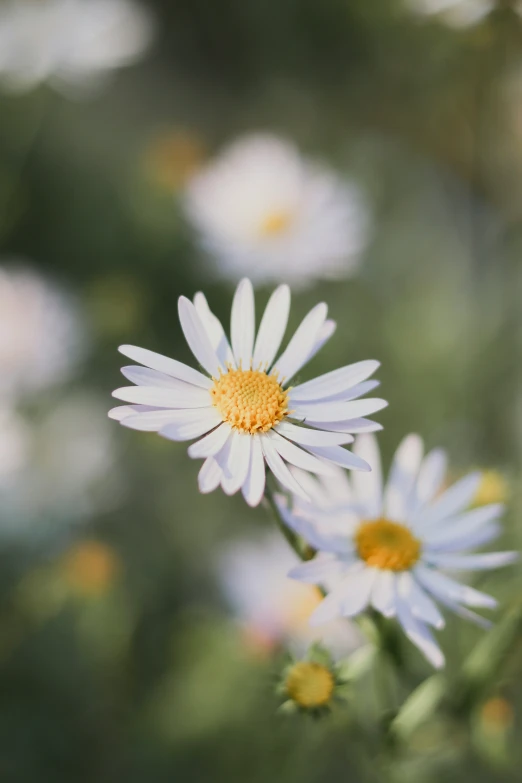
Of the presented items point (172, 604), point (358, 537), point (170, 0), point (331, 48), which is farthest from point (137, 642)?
point (170, 0)

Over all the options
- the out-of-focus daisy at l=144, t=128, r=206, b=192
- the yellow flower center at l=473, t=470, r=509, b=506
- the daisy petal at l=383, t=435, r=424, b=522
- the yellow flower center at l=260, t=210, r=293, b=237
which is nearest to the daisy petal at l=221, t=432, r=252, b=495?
the daisy petal at l=383, t=435, r=424, b=522

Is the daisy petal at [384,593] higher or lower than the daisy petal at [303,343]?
lower

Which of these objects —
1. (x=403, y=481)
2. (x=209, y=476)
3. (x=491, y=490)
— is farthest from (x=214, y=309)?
(x=209, y=476)

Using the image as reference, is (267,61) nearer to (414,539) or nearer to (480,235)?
(480,235)

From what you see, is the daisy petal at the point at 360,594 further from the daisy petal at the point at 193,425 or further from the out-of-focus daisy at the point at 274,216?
the out-of-focus daisy at the point at 274,216

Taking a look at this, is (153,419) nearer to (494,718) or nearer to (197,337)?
(197,337)

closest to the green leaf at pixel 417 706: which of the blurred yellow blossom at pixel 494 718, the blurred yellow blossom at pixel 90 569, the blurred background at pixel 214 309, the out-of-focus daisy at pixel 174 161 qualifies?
the blurred background at pixel 214 309

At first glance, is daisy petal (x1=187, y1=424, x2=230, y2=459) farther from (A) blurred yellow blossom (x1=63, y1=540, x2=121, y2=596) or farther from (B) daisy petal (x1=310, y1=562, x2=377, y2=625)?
(A) blurred yellow blossom (x1=63, y1=540, x2=121, y2=596)
